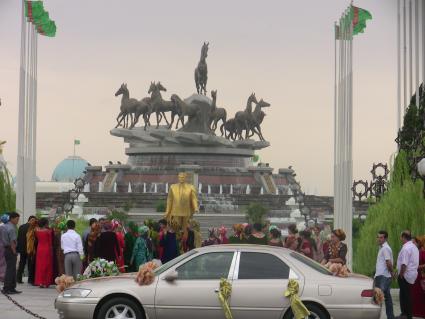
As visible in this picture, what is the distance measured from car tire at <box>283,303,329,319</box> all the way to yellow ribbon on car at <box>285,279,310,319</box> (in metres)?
0.13

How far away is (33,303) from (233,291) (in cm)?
506

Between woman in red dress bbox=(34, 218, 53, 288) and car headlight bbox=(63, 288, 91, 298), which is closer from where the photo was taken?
car headlight bbox=(63, 288, 91, 298)

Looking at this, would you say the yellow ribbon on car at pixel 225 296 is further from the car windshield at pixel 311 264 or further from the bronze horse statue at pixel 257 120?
the bronze horse statue at pixel 257 120

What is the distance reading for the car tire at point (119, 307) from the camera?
444 inches

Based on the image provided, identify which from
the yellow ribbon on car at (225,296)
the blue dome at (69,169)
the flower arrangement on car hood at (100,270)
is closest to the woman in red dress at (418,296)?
the yellow ribbon on car at (225,296)

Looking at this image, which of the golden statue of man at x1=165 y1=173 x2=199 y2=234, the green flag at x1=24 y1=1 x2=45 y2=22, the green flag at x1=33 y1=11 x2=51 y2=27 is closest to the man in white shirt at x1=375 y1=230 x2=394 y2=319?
the golden statue of man at x1=165 y1=173 x2=199 y2=234

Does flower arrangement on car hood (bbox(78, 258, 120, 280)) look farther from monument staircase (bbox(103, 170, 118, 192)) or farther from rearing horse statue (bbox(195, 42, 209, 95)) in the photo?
rearing horse statue (bbox(195, 42, 209, 95))

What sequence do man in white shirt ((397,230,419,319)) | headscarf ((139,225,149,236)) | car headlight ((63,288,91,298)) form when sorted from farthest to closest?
headscarf ((139,225,149,236)) → man in white shirt ((397,230,419,319)) → car headlight ((63,288,91,298))

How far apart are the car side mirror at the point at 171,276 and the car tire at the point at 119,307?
458mm

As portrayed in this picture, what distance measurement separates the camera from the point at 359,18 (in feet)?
97.2

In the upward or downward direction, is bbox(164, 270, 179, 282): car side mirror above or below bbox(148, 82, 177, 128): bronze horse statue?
below

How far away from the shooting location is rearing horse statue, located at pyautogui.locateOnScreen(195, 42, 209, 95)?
76875 millimetres

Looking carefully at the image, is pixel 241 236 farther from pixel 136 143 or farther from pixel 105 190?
pixel 136 143

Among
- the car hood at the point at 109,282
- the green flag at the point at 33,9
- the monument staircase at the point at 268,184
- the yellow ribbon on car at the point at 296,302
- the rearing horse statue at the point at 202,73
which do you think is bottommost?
the yellow ribbon on car at the point at 296,302
